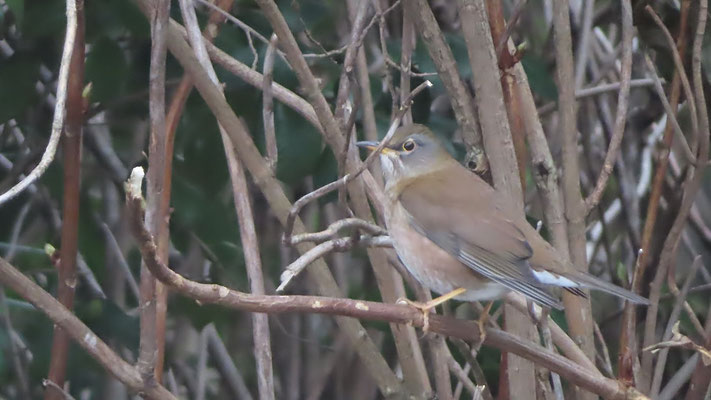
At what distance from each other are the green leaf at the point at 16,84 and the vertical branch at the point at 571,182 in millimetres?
1934

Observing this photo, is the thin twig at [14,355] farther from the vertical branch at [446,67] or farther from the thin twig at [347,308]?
the vertical branch at [446,67]

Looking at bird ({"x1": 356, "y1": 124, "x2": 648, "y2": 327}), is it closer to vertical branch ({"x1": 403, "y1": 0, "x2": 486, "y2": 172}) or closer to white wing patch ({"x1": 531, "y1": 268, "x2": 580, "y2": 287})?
white wing patch ({"x1": 531, "y1": 268, "x2": 580, "y2": 287})

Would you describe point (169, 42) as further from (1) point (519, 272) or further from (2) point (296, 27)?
(1) point (519, 272)

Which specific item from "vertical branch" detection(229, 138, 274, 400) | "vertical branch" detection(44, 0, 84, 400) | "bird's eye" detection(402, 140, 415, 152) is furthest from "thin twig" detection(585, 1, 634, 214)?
"vertical branch" detection(44, 0, 84, 400)

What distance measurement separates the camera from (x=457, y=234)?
3.56 m

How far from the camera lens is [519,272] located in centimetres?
323

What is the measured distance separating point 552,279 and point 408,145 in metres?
0.78

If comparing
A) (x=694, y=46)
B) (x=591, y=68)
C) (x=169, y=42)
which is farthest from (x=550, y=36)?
(x=169, y=42)

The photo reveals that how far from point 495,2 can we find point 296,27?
0.72 m

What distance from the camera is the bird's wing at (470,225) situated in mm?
3350

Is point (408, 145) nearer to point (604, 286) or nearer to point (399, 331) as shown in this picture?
point (399, 331)

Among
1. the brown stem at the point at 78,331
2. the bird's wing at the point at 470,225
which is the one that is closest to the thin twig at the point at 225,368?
the bird's wing at the point at 470,225

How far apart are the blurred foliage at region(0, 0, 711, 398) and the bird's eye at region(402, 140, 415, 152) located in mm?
143

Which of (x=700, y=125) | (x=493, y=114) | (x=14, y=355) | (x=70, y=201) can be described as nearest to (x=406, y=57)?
(x=493, y=114)
